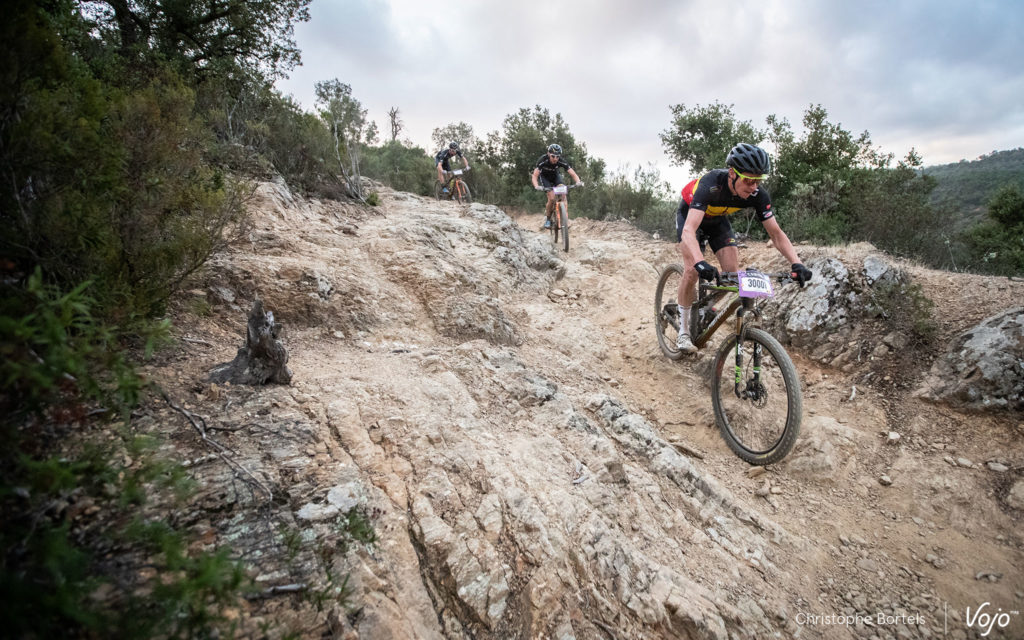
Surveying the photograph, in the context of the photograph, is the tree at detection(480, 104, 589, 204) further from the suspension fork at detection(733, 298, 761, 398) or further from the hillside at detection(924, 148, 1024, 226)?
the hillside at detection(924, 148, 1024, 226)

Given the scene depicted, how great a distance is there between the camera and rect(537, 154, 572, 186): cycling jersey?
30.4 feet

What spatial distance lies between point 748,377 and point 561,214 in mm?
6017

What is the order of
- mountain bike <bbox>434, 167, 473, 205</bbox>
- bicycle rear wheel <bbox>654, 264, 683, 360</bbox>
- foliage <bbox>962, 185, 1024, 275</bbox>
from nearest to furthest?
bicycle rear wheel <bbox>654, 264, 683, 360</bbox>
mountain bike <bbox>434, 167, 473, 205</bbox>
foliage <bbox>962, 185, 1024, 275</bbox>

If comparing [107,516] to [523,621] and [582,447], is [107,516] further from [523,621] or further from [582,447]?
[582,447]

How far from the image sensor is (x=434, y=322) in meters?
4.62

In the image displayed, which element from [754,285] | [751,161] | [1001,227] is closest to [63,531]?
[754,285]

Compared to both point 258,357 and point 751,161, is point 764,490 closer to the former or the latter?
point 751,161

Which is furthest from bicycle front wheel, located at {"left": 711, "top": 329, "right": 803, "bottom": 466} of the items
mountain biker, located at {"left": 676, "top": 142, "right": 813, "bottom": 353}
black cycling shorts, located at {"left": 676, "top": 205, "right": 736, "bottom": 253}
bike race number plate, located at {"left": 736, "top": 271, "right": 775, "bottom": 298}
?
black cycling shorts, located at {"left": 676, "top": 205, "right": 736, "bottom": 253}

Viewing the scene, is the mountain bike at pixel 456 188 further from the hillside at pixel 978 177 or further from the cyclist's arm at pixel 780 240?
the hillside at pixel 978 177

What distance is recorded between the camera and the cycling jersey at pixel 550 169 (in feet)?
30.4

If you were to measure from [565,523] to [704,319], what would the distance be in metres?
2.89

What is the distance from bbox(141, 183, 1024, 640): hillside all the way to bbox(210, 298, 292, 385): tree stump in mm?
92

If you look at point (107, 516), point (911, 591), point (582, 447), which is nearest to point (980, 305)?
point (911, 591)

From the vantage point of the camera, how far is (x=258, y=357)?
255cm
